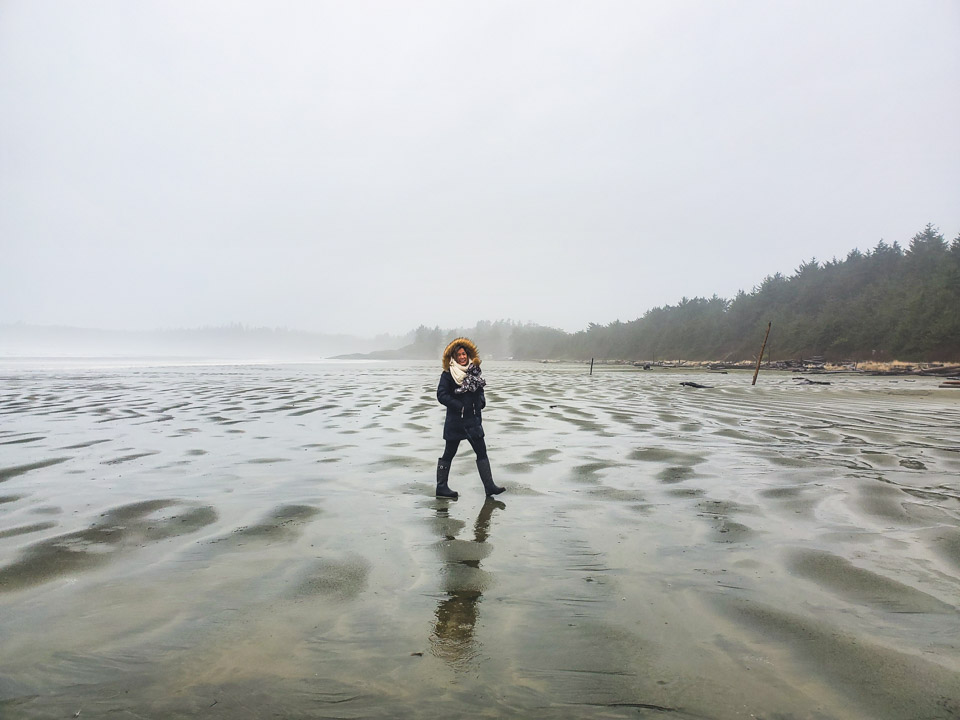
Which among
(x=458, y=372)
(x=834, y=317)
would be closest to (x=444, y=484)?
(x=458, y=372)

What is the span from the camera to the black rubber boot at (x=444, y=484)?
19.2ft

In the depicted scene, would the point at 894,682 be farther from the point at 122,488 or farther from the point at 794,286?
the point at 794,286

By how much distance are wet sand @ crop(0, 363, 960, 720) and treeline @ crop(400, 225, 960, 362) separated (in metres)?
56.2

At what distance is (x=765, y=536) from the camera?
4.45m

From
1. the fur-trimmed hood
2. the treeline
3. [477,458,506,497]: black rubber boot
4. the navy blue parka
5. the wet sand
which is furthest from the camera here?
the treeline

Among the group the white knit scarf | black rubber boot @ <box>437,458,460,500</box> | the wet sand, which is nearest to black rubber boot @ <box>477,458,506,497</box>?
the wet sand

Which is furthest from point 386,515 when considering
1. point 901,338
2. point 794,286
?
point 794,286

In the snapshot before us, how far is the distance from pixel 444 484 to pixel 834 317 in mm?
70855

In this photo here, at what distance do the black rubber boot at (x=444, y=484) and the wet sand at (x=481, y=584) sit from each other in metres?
0.17

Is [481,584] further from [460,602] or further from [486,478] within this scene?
[486,478]

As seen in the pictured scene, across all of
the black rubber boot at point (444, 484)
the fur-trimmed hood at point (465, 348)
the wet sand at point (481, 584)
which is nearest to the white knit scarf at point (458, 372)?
the fur-trimmed hood at point (465, 348)

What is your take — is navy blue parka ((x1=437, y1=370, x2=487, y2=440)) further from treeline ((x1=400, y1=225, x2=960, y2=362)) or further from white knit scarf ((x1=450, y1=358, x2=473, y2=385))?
treeline ((x1=400, y1=225, x2=960, y2=362))

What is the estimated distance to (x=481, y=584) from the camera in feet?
11.6

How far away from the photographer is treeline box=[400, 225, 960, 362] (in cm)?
5003
